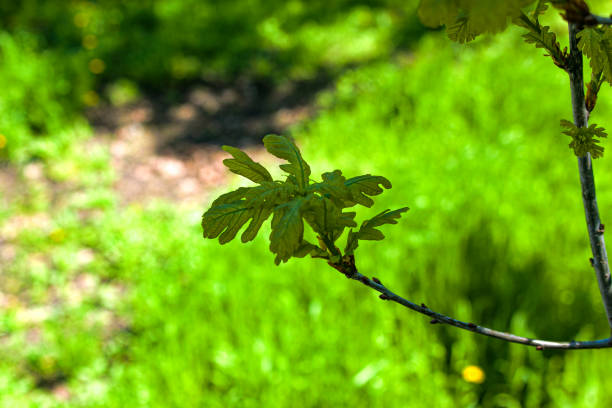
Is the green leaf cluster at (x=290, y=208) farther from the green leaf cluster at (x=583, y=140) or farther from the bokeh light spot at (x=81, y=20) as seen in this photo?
the bokeh light spot at (x=81, y=20)

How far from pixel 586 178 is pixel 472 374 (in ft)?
4.20

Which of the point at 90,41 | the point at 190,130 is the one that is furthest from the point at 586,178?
the point at 90,41

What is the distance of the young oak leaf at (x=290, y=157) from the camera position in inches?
22.6

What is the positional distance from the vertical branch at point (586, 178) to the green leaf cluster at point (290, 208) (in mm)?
217

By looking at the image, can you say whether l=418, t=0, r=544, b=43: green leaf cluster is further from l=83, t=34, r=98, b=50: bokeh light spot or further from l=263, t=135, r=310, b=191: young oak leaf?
l=83, t=34, r=98, b=50: bokeh light spot

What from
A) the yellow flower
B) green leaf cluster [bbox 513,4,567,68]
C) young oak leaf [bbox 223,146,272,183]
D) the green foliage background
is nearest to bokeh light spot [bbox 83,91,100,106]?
the green foliage background

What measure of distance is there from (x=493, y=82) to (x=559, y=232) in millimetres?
1333

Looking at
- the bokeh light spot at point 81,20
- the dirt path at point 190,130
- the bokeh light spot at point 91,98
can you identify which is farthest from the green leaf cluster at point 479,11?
the bokeh light spot at point 81,20

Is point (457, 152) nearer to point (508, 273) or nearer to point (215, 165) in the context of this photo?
point (508, 273)

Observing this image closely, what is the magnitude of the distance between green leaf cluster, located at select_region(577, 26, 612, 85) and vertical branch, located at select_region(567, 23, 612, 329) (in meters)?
0.01

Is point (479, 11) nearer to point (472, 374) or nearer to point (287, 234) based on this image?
point (287, 234)

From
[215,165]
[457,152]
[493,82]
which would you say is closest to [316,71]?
[215,165]

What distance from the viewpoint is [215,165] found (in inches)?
148

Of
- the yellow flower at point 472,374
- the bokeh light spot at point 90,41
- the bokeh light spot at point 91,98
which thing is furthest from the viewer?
the bokeh light spot at point 90,41
